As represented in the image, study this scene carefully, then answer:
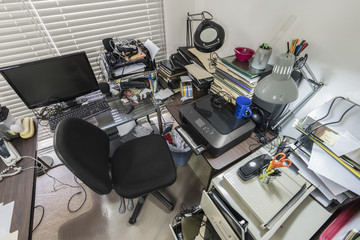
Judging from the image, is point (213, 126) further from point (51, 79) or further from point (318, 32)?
point (51, 79)

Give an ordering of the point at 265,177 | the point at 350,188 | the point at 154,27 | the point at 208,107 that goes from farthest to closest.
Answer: the point at 154,27 → the point at 208,107 → the point at 265,177 → the point at 350,188

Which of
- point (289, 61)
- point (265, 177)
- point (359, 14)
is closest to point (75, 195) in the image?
point (265, 177)

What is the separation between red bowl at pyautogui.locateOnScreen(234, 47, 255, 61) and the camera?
117 cm

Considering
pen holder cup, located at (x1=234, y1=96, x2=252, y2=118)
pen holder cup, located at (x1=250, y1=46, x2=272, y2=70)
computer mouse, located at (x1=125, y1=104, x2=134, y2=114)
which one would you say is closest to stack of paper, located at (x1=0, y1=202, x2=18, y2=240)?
computer mouse, located at (x1=125, y1=104, x2=134, y2=114)

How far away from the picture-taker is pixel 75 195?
1601 millimetres

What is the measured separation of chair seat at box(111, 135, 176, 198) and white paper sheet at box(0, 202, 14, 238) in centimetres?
52

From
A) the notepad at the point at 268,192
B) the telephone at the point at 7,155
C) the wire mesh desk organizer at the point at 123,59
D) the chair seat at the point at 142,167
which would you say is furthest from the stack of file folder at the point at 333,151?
the telephone at the point at 7,155

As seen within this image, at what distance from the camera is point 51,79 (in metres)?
1.25

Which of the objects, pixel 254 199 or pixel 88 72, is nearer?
pixel 254 199

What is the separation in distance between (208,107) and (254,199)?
64 centimetres

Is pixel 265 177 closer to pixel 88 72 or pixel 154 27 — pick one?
pixel 88 72

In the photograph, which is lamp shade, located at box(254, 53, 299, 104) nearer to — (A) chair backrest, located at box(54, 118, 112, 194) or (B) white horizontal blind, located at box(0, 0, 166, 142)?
(A) chair backrest, located at box(54, 118, 112, 194)

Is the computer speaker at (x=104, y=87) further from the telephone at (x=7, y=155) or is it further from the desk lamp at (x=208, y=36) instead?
the desk lamp at (x=208, y=36)

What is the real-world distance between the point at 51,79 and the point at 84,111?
321mm
